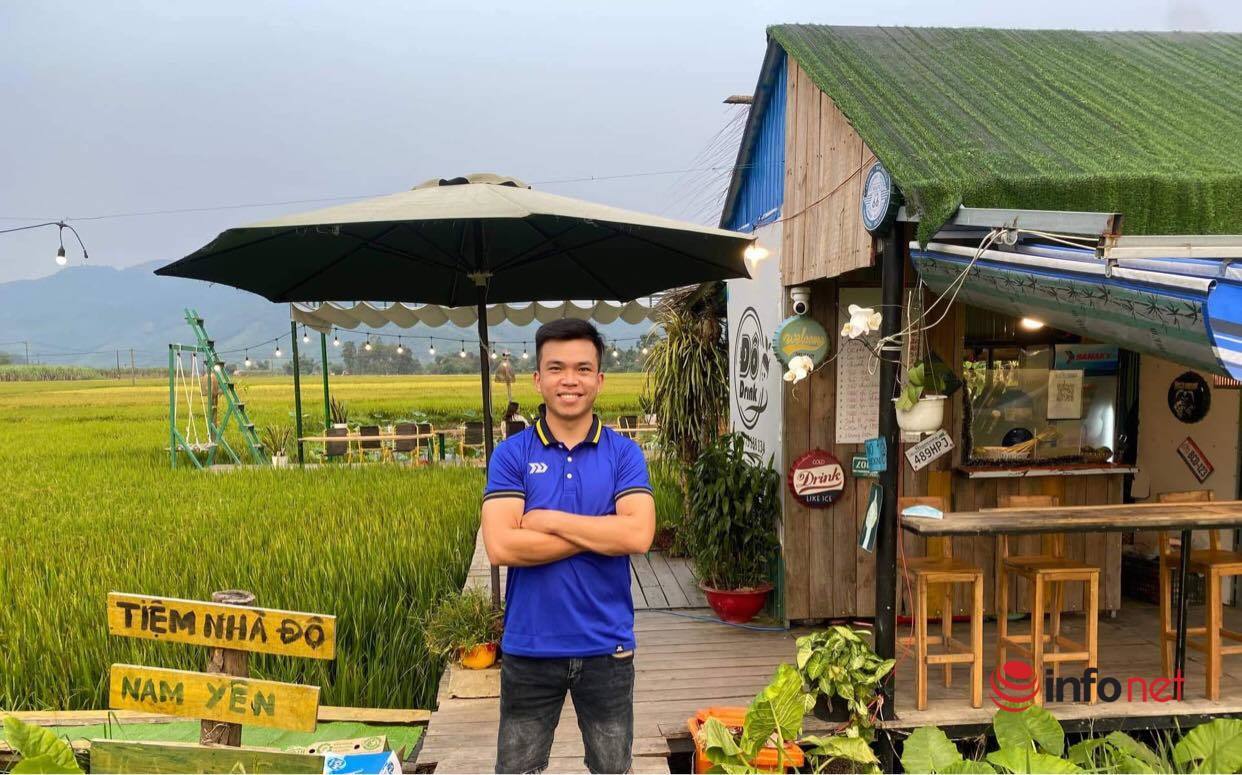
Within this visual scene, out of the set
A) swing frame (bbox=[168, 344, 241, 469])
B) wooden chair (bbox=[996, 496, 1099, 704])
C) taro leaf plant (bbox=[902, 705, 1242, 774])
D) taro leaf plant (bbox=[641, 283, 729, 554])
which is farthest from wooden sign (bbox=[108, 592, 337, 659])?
swing frame (bbox=[168, 344, 241, 469])

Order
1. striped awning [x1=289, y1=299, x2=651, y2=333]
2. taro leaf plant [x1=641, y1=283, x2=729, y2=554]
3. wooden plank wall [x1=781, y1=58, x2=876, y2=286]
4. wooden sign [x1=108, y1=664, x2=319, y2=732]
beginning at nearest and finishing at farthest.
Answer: wooden sign [x1=108, y1=664, x2=319, y2=732], wooden plank wall [x1=781, y1=58, x2=876, y2=286], striped awning [x1=289, y1=299, x2=651, y2=333], taro leaf plant [x1=641, y1=283, x2=729, y2=554]

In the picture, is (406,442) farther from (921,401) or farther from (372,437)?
(921,401)

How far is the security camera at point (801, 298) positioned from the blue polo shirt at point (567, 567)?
219 centimetres

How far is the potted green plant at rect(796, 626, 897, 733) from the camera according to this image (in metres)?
3.00

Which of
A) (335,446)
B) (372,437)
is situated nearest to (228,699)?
(372,437)

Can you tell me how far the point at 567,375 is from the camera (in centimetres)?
205

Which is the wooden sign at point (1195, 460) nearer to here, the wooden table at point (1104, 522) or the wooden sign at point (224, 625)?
the wooden table at point (1104, 522)

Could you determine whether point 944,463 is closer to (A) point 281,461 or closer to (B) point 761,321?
(B) point 761,321

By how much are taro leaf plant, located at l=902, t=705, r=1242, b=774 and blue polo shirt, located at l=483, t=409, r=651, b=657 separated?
1365 millimetres

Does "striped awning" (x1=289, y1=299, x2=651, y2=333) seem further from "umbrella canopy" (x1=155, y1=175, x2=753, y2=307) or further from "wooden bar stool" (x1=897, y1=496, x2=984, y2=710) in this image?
"wooden bar stool" (x1=897, y1=496, x2=984, y2=710)

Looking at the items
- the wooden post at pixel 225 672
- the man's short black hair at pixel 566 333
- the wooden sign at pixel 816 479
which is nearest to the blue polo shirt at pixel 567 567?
the man's short black hair at pixel 566 333

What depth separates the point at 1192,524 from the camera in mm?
3006

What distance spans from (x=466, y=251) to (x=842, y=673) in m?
2.62

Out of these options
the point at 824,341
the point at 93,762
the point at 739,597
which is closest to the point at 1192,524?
the point at 824,341
